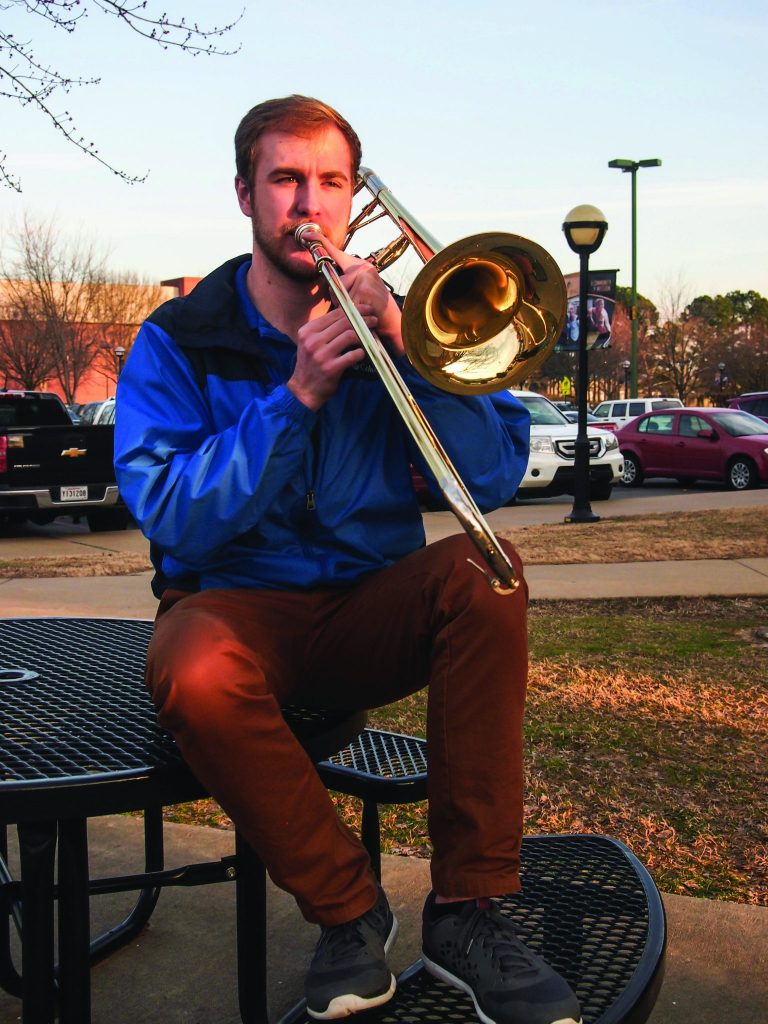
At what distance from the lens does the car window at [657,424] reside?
19219 mm

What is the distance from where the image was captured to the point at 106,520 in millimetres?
13133

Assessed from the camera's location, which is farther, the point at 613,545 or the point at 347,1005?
the point at 613,545

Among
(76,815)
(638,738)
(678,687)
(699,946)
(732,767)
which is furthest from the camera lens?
(678,687)

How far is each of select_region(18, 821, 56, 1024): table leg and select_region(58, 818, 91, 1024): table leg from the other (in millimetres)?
22

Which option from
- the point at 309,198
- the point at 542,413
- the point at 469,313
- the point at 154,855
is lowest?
the point at 154,855

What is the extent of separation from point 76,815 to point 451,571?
73 centimetres

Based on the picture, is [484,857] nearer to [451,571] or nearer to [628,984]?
[628,984]

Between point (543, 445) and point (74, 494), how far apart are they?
667 centimetres

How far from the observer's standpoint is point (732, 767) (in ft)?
11.5

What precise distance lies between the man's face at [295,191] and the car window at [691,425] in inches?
669

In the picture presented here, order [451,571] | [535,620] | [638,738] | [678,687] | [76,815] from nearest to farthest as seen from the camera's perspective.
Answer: [76,815]
[451,571]
[638,738]
[678,687]
[535,620]

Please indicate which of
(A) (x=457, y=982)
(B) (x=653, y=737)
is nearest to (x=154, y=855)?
(A) (x=457, y=982)

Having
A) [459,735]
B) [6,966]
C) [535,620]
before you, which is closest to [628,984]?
[459,735]

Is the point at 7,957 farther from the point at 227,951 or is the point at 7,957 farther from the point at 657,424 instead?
the point at 657,424
